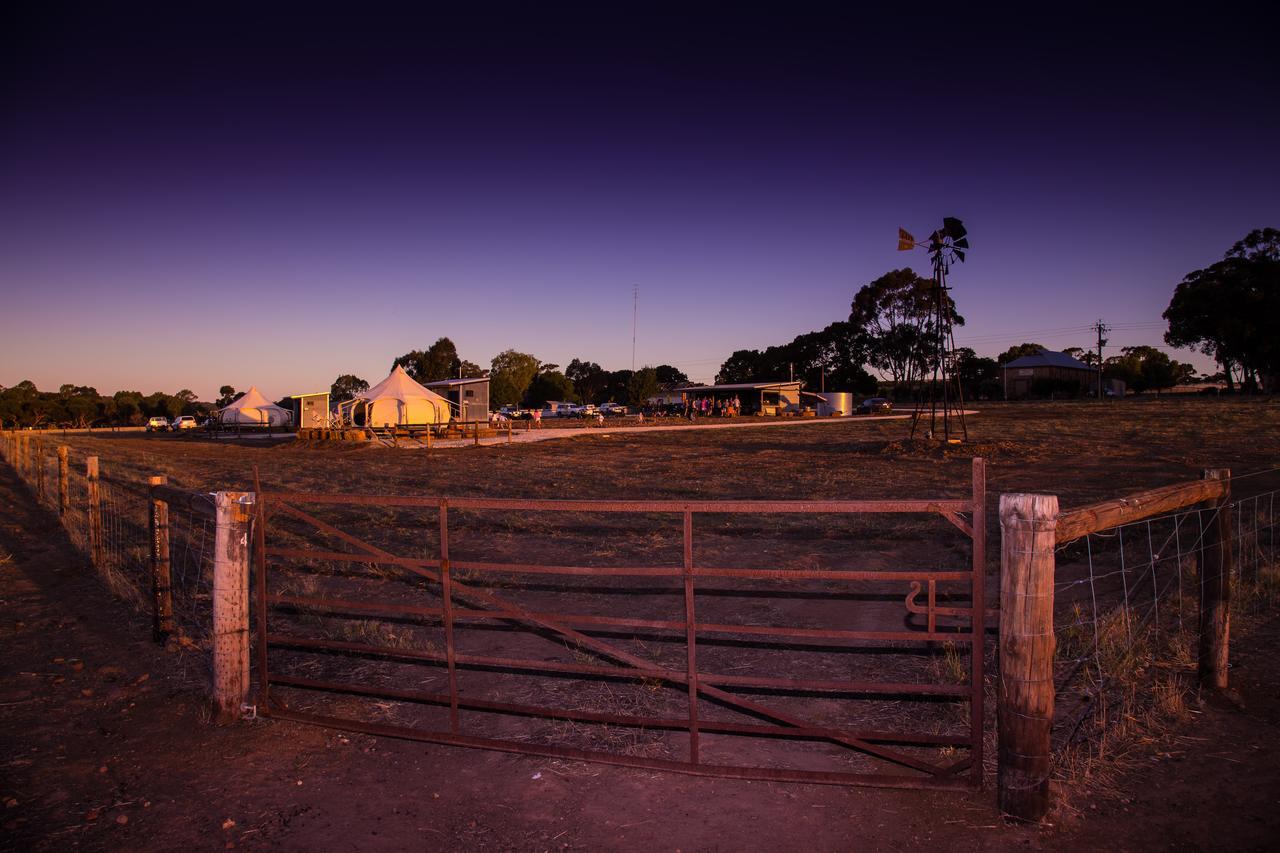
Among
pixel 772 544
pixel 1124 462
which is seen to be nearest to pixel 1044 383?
pixel 1124 462

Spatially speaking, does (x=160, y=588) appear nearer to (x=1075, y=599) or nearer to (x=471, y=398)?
(x=1075, y=599)

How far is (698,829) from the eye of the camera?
328 centimetres

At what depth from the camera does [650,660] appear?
5.59 m

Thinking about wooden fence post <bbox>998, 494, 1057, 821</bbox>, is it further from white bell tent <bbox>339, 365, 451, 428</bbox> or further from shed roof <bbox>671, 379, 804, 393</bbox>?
shed roof <bbox>671, 379, 804, 393</bbox>

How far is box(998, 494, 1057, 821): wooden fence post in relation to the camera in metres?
3.29

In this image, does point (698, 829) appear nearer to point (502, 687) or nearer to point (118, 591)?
point (502, 687)

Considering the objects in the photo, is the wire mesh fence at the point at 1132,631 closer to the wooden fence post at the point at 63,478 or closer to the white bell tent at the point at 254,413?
the wooden fence post at the point at 63,478

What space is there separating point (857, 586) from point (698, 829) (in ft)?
16.2

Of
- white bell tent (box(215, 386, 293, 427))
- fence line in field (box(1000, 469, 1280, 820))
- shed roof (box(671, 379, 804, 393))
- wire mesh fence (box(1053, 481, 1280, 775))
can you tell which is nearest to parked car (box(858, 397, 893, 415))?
shed roof (box(671, 379, 804, 393))

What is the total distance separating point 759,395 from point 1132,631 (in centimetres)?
6937

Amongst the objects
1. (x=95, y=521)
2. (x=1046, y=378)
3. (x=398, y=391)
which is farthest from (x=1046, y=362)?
(x=95, y=521)

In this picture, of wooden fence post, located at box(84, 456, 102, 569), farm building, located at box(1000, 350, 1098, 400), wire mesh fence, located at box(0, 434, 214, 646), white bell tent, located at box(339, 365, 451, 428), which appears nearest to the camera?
wire mesh fence, located at box(0, 434, 214, 646)

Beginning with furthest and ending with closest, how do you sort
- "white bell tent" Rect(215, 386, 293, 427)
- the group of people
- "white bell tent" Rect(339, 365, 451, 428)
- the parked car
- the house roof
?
the house roof → the group of people → the parked car → "white bell tent" Rect(215, 386, 293, 427) → "white bell tent" Rect(339, 365, 451, 428)

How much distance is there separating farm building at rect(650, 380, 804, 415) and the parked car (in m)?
6.59
